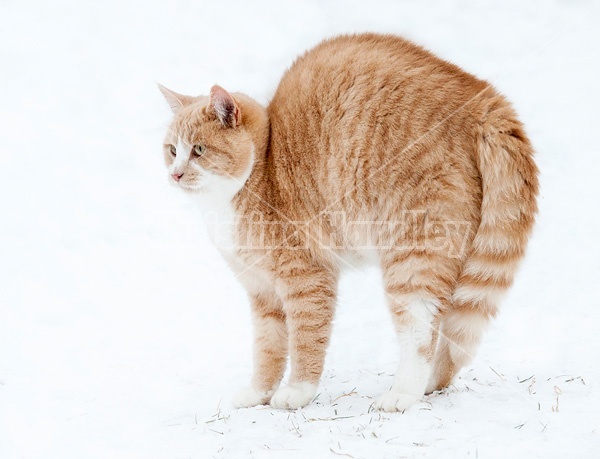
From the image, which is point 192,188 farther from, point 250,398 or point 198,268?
point 198,268

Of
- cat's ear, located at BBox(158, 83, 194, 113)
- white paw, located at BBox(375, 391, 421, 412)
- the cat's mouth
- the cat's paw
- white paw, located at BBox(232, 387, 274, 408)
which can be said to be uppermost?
cat's ear, located at BBox(158, 83, 194, 113)

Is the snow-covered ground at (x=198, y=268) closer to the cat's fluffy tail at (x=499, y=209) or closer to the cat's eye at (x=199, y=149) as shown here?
the cat's fluffy tail at (x=499, y=209)

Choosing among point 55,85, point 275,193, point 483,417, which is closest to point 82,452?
point 275,193

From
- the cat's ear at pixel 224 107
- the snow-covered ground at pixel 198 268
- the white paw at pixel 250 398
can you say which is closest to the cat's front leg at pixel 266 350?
the white paw at pixel 250 398

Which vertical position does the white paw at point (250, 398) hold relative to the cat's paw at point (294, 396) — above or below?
below

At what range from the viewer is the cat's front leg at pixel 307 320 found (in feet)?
10.9

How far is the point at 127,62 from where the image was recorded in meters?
7.88

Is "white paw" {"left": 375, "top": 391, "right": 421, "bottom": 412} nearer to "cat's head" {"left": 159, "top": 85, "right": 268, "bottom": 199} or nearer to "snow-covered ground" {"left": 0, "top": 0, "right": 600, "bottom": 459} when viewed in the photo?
"snow-covered ground" {"left": 0, "top": 0, "right": 600, "bottom": 459}

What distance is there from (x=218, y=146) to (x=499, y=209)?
4.77 feet

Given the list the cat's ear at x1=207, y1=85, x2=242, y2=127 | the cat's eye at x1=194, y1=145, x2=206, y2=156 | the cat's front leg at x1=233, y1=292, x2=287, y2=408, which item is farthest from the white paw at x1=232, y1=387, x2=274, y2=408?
the cat's ear at x1=207, y1=85, x2=242, y2=127

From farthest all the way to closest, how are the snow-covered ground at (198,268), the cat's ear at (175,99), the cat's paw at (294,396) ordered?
the cat's ear at (175,99) → the cat's paw at (294,396) → the snow-covered ground at (198,268)

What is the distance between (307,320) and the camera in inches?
131

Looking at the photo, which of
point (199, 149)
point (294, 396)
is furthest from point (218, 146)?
point (294, 396)

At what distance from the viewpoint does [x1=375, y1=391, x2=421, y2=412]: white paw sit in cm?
296
